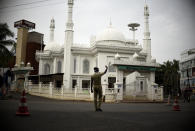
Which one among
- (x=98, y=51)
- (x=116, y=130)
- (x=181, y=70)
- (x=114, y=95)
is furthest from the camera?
(x=181, y=70)

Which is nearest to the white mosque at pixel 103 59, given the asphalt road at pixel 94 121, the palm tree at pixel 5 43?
the palm tree at pixel 5 43

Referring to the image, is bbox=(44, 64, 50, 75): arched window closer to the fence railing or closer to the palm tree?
the fence railing

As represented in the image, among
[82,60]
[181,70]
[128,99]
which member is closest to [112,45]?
[82,60]

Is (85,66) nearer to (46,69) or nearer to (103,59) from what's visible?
(103,59)

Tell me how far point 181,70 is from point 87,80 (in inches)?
755

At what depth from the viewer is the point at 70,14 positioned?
96.6 feet

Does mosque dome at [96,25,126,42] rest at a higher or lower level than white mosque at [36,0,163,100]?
higher

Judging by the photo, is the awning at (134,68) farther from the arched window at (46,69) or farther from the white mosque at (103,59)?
the arched window at (46,69)

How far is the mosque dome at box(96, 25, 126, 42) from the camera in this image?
29.5m

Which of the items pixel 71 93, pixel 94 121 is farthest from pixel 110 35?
pixel 94 121

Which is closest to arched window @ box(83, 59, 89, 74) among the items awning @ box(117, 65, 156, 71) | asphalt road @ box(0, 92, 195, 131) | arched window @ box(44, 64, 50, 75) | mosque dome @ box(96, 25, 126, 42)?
mosque dome @ box(96, 25, 126, 42)

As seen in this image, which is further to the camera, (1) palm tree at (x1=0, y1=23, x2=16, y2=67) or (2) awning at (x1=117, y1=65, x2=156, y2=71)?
(2) awning at (x1=117, y1=65, x2=156, y2=71)

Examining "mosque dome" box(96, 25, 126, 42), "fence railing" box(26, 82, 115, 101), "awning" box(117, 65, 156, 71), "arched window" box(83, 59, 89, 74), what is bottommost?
"fence railing" box(26, 82, 115, 101)

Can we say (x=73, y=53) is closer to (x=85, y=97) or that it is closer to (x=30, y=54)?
Result: (x=85, y=97)
